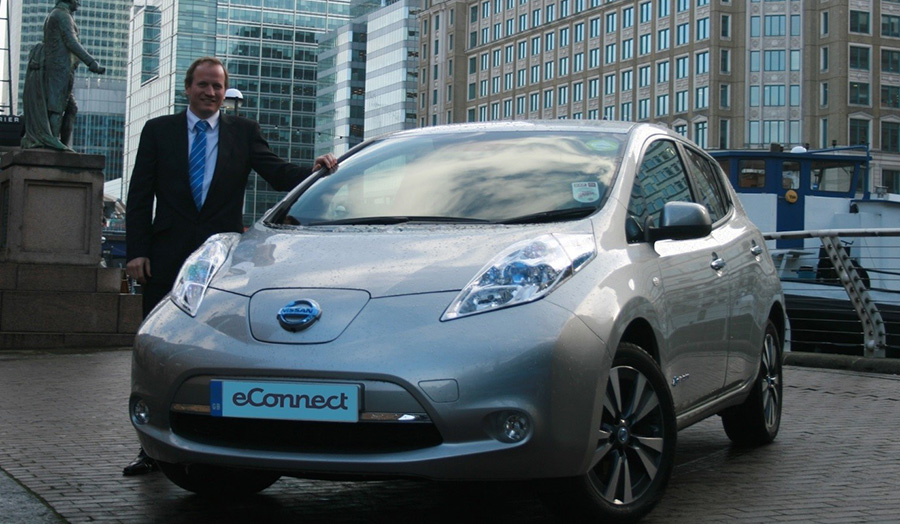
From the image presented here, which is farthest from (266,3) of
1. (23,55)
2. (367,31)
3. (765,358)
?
(765,358)

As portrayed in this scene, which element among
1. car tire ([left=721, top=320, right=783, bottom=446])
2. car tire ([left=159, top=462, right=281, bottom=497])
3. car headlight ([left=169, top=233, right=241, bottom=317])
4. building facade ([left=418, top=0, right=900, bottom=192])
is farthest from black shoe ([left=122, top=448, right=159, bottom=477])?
building facade ([left=418, top=0, right=900, bottom=192])

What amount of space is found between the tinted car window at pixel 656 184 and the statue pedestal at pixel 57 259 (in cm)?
1001

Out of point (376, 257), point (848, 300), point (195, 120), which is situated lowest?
point (848, 300)

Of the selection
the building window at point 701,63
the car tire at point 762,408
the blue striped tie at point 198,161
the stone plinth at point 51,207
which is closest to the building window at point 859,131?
the building window at point 701,63

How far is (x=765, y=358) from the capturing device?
664 cm

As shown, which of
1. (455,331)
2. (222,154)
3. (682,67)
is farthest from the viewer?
(682,67)

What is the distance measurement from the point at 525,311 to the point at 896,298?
1626 centimetres

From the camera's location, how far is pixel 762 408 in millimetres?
6605

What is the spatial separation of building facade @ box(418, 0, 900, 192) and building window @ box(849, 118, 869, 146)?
7 cm

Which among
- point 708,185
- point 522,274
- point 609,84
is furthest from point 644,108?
point 522,274

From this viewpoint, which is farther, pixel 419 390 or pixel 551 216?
pixel 551 216

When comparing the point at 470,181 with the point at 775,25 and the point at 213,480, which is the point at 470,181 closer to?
the point at 213,480

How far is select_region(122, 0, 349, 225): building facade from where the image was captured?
431ft

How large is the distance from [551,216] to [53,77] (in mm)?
13065
